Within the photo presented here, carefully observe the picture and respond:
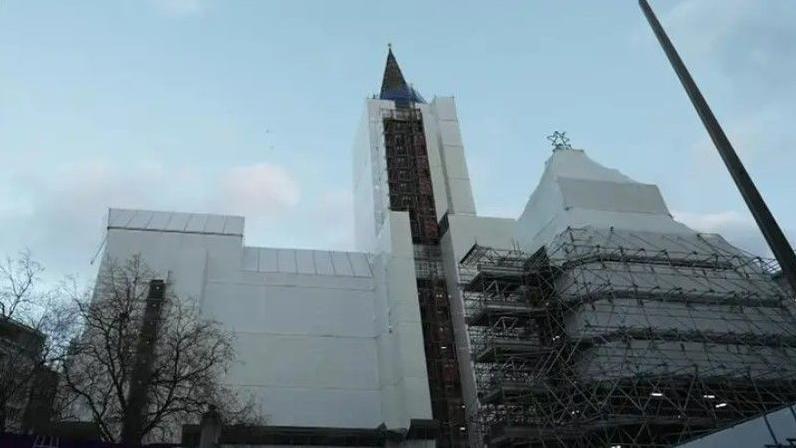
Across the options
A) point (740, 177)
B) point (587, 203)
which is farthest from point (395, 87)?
point (740, 177)

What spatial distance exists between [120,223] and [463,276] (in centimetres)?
2181

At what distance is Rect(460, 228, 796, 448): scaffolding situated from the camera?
22.0m

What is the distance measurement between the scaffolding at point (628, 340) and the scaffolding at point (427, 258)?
10375mm

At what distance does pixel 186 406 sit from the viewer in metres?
20.0

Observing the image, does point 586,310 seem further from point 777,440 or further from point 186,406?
point 186,406

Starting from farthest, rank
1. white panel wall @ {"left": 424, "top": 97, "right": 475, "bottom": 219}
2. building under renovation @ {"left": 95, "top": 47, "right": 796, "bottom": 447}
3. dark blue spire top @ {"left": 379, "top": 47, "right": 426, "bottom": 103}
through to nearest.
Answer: dark blue spire top @ {"left": 379, "top": 47, "right": 426, "bottom": 103}, white panel wall @ {"left": 424, "top": 97, "right": 475, "bottom": 219}, building under renovation @ {"left": 95, "top": 47, "right": 796, "bottom": 447}

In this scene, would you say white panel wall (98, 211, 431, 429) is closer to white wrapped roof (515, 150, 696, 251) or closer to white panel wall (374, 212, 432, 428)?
white panel wall (374, 212, 432, 428)

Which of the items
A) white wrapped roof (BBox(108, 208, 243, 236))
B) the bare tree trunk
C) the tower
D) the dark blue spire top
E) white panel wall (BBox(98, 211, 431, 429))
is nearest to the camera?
the bare tree trunk

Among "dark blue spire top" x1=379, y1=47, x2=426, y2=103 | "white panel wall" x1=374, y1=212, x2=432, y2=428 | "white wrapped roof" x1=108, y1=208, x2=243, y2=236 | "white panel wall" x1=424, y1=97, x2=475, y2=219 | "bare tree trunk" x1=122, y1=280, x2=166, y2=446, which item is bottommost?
"bare tree trunk" x1=122, y1=280, x2=166, y2=446

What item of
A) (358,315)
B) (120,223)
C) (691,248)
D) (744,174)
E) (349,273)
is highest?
(120,223)

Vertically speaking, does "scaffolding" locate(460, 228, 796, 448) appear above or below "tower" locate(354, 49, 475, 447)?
below

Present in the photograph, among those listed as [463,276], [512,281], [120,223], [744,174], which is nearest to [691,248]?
[512,281]

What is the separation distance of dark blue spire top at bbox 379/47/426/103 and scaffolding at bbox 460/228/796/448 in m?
28.3

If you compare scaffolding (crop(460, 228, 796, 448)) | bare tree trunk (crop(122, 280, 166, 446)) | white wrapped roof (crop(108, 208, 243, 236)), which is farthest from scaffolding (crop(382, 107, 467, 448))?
bare tree trunk (crop(122, 280, 166, 446))
